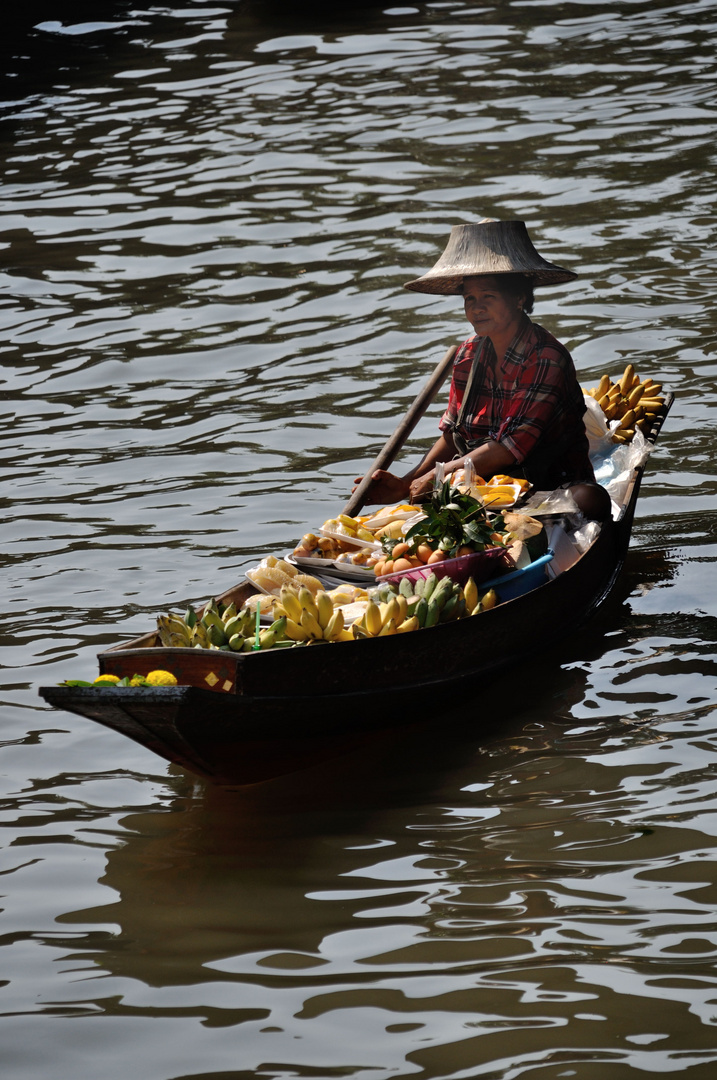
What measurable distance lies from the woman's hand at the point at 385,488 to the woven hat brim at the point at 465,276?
2.69 feet

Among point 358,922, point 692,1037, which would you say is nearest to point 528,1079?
point 692,1037

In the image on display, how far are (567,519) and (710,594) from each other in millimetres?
949

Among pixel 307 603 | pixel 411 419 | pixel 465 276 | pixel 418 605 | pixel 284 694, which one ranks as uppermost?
pixel 465 276

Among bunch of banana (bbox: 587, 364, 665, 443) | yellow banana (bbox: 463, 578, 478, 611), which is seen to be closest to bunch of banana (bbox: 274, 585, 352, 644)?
yellow banana (bbox: 463, 578, 478, 611)

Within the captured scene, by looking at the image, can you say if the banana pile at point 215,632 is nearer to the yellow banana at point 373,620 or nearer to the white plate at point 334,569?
the yellow banana at point 373,620

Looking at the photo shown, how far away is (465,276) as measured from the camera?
5.13 metres

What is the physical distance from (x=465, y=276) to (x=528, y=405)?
59 cm

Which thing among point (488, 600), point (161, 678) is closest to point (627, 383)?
point (488, 600)

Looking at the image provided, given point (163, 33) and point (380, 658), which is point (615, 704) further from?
point (163, 33)

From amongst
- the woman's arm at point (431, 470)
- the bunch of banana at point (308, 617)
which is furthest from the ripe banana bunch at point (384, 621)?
the woman's arm at point (431, 470)

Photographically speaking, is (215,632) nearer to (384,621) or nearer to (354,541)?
(384,621)

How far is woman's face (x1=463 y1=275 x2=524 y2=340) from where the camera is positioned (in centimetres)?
516

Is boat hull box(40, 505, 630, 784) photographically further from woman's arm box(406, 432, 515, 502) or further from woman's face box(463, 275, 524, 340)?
woman's face box(463, 275, 524, 340)

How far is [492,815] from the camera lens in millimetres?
3887
